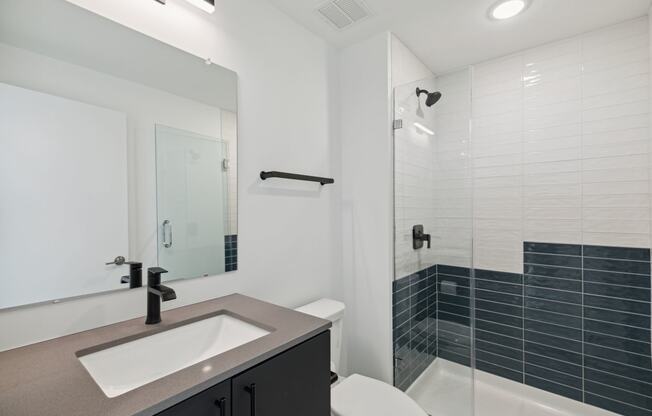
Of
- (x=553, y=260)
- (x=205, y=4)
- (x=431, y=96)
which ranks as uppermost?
(x=205, y=4)

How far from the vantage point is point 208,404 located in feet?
2.44

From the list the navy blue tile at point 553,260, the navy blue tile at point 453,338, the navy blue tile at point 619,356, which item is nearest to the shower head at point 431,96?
the navy blue tile at point 553,260

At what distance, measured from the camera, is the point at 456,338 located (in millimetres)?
2025

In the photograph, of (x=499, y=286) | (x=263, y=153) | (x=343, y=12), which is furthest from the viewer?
(x=499, y=286)

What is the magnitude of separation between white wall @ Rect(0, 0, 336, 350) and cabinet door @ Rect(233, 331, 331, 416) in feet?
1.97

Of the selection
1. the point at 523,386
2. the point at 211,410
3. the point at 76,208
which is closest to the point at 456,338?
the point at 523,386

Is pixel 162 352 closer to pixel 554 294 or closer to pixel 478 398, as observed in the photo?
pixel 478 398

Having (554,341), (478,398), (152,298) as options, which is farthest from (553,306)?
(152,298)

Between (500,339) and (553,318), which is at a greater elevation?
(553,318)

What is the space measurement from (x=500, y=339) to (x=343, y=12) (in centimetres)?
253

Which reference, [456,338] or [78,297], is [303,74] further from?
[456,338]

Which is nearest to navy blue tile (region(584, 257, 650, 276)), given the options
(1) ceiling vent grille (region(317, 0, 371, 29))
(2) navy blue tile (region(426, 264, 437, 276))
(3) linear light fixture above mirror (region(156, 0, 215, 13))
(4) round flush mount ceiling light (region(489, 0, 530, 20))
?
(2) navy blue tile (region(426, 264, 437, 276))

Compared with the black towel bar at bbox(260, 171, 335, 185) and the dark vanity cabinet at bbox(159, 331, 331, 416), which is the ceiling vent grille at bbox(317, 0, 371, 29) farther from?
the dark vanity cabinet at bbox(159, 331, 331, 416)

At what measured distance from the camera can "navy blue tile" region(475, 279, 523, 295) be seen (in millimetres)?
2273
